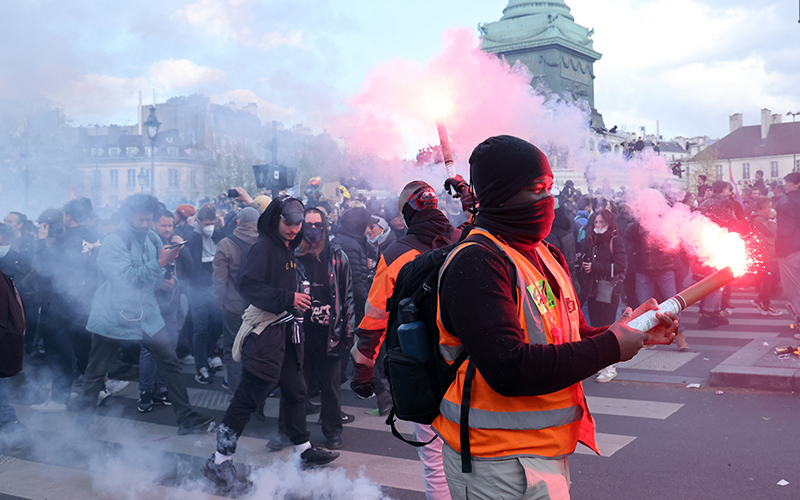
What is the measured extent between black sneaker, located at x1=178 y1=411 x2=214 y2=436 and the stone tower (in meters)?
27.1

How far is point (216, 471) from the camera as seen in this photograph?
14.4 ft

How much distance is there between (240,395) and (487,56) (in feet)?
15.4

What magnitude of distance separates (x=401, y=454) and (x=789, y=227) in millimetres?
5820

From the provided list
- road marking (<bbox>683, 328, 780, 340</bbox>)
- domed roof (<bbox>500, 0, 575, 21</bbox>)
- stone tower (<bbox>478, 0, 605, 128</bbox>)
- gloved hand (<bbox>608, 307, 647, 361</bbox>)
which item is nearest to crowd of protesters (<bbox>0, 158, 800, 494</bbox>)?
road marking (<bbox>683, 328, 780, 340</bbox>)

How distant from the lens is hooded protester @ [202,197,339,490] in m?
4.61

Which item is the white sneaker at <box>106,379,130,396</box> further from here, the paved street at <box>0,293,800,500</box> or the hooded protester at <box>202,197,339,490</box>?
the hooded protester at <box>202,197,339,490</box>

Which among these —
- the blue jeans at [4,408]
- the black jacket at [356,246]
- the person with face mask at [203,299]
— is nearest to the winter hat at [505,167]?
the black jacket at [356,246]

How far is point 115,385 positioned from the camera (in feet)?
24.1

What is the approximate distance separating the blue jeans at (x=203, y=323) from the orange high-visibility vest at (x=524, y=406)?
607 cm

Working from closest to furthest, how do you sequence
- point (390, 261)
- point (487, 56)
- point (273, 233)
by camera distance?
point (390, 261)
point (273, 233)
point (487, 56)

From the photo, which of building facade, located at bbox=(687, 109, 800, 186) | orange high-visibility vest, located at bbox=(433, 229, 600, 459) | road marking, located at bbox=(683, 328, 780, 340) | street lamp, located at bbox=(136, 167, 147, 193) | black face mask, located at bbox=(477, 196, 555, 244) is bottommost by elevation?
road marking, located at bbox=(683, 328, 780, 340)

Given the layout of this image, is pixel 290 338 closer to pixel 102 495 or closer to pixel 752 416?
pixel 102 495

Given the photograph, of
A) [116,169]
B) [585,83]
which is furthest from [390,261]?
[585,83]

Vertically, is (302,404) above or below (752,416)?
above
